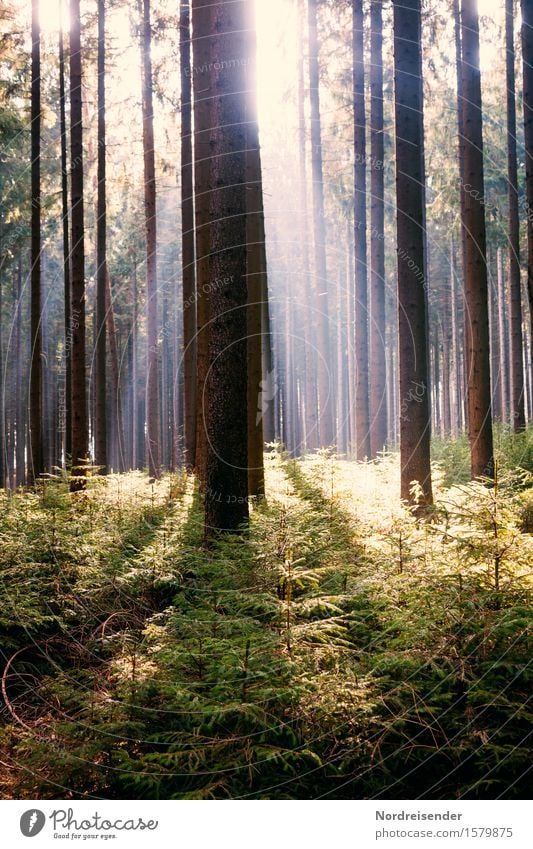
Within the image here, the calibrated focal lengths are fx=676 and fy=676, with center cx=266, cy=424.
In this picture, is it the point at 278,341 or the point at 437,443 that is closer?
the point at 437,443

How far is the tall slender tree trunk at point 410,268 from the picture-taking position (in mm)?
9516

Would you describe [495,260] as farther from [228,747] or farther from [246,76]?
[228,747]

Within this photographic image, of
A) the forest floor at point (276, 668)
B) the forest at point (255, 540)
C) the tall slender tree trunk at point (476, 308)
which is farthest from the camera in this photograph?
the tall slender tree trunk at point (476, 308)

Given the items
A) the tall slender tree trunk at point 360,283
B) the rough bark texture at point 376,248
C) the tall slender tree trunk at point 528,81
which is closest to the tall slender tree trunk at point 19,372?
the tall slender tree trunk at point 360,283

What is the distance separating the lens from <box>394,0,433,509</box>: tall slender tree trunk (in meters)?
9.52

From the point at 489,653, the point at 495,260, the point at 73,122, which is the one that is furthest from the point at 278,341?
the point at 489,653

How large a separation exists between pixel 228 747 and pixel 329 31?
22134mm

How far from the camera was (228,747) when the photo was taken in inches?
158

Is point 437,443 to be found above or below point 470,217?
below

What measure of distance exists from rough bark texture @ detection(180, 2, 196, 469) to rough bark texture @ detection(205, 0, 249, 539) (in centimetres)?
610

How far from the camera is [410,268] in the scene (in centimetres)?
948

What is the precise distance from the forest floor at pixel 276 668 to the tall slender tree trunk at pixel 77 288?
278 inches

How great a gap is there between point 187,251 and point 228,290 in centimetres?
798

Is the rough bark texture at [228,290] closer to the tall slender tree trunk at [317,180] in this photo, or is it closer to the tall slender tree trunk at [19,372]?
the tall slender tree trunk at [317,180]
